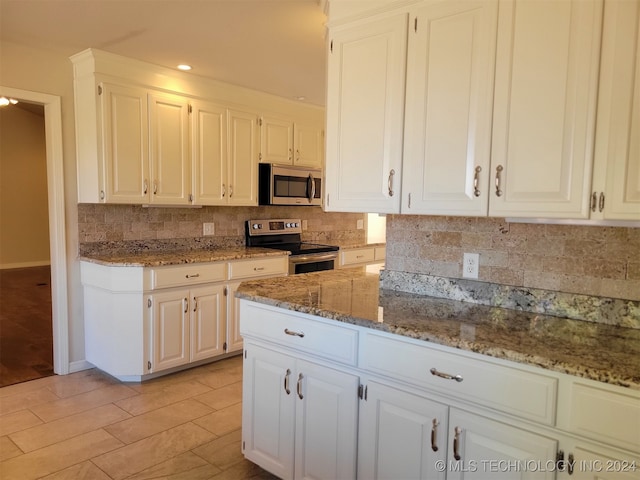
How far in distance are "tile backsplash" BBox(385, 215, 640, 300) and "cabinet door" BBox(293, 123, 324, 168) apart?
262 cm

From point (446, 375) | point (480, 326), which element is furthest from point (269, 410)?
point (480, 326)

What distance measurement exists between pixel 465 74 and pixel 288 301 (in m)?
1.18

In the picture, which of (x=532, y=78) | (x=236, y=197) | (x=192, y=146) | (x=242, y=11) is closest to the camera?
(x=532, y=78)

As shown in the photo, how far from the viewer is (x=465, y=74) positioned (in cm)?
175

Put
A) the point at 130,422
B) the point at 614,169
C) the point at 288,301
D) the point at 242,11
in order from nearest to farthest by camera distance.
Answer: the point at 614,169
the point at 288,301
the point at 242,11
the point at 130,422

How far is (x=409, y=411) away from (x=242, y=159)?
3.12 meters

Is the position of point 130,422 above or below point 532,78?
below

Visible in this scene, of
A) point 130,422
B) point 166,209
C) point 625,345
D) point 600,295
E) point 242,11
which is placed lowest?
point 130,422

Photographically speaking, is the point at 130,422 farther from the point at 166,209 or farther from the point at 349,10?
the point at 349,10

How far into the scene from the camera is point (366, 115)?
80.4 inches

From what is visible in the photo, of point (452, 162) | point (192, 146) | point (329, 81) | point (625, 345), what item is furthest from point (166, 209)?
point (625, 345)

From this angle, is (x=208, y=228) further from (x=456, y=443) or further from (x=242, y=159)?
(x=456, y=443)

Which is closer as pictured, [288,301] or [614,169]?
[614,169]

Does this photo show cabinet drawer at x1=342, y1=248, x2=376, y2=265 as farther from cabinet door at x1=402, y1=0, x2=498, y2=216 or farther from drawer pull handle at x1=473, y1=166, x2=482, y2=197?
drawer pull handle at x1=473, y1=166, x2=482, y2=197
